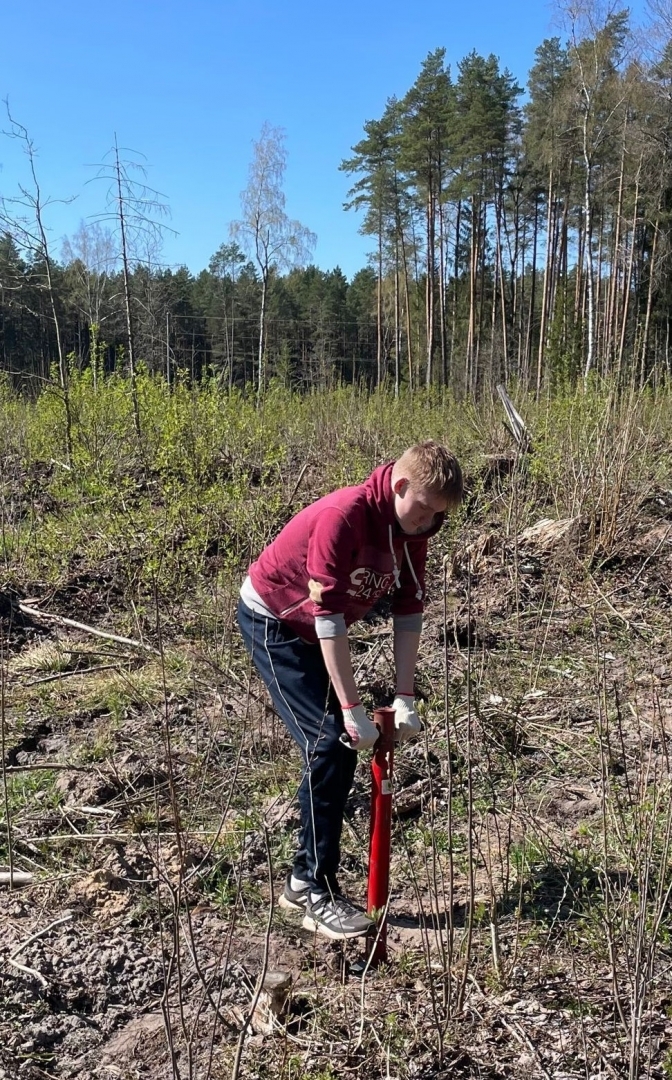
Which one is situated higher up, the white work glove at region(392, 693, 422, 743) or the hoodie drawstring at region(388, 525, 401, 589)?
the hoodie drawstring at region(388, 525, 401, 589)

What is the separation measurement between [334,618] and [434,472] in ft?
1.48

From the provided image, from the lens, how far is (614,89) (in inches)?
708

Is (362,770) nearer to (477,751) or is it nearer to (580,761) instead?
(477,751)

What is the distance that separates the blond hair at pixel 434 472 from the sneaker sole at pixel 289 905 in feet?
3.99

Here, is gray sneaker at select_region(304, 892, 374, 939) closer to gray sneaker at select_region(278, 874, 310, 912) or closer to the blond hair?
gray sneaker at select_region(278, 874, 310, 912)

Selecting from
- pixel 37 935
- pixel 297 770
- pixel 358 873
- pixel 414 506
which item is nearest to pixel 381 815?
pixel 358 873

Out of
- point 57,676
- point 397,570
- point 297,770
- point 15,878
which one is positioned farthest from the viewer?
point 57,676

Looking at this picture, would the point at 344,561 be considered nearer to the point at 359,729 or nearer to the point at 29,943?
the point at 359,729

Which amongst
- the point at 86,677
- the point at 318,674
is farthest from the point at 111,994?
the point at 86,677

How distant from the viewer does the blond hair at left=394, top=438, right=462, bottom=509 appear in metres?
2.04

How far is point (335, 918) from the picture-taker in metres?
2.17

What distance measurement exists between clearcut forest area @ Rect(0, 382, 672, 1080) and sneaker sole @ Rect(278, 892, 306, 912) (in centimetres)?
3

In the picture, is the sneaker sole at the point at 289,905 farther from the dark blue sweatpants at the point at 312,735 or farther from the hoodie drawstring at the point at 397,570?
the hoodie drawstring at the point at 397,570

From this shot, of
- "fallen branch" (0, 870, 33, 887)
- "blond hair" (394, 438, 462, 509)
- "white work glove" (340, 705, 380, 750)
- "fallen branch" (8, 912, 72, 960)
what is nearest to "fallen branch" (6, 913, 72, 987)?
"fallen branch" (8, 912, 72, 960)
